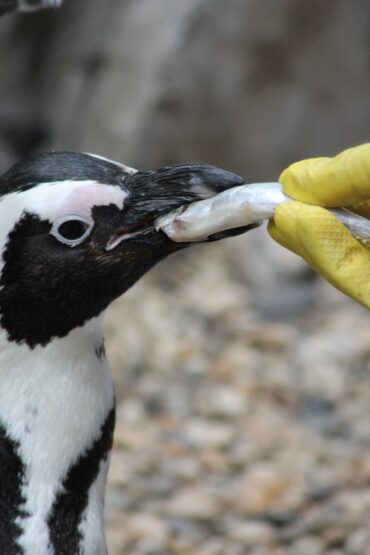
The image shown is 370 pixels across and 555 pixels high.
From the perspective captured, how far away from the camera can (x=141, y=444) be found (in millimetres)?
2635

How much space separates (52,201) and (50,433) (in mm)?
283

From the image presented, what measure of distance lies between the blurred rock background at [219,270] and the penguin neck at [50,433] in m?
0.93

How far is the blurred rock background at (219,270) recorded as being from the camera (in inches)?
99.7

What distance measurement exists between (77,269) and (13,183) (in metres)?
0.12

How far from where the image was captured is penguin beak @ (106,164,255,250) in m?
1.35

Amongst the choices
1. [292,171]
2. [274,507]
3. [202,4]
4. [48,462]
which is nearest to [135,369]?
[274,507]

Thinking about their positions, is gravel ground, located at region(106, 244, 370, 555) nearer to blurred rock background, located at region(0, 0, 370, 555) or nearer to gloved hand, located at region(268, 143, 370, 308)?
blurred rock background, located at region(0, 0, 370, 555)

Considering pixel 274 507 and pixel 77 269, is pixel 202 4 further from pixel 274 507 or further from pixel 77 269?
pixel 77 269

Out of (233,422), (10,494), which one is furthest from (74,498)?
(233,422)

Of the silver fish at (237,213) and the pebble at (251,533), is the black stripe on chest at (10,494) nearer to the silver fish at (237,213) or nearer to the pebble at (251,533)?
the silver fish at (237,213)

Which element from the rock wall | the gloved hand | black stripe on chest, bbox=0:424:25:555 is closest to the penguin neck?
black stripe on chest, bbox=0:424:25:555

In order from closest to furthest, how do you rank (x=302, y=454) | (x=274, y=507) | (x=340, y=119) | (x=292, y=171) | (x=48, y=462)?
(x=292, y=171) < (x=48, y=462) < (x=274, y=507) < (x=302, y=454) < (x=340, y=119)

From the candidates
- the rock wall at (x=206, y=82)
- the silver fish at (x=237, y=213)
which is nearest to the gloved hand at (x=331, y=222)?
the silver fish at (x=237, y=213)

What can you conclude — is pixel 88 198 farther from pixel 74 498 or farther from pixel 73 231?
pixel 74 498
